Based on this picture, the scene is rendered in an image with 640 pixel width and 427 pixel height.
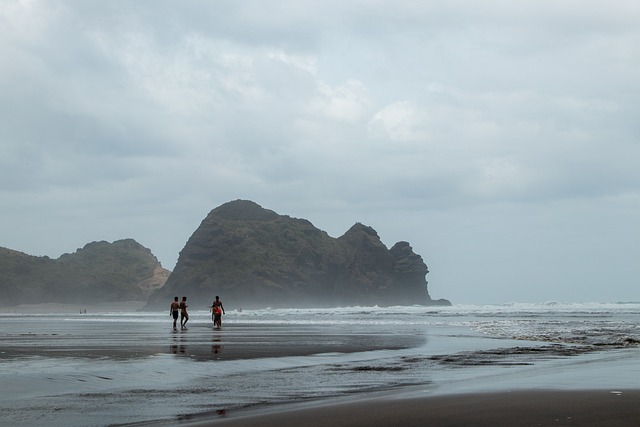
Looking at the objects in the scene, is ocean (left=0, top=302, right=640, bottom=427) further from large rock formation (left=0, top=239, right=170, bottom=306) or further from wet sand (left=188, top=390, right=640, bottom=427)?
large rock formation (left=0, top=239, right=170, bottom=306)

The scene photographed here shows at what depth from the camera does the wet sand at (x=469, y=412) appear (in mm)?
7684

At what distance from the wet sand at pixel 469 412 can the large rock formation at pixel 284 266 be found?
137 m

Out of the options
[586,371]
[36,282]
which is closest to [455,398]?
[586,371]

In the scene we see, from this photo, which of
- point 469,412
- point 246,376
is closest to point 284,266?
→ point 246,376

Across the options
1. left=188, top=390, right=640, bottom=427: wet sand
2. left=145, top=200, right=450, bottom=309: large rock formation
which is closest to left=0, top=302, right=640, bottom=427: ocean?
left=188, top=390, right=640, bottom=427: wet sand

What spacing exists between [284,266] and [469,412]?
152091 millimetres

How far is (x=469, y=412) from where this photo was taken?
326 inches

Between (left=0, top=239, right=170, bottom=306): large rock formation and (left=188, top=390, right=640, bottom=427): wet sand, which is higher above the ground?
(left=0, top=239, right=170, bottom=306): large rock formation

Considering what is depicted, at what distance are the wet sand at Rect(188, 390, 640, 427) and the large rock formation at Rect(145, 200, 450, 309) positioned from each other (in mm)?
137163

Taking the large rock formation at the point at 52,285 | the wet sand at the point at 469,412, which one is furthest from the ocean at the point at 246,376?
the large rock formation at the point at 52,285

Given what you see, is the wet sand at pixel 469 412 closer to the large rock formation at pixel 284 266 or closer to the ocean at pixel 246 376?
the ocean at pixel 246 376

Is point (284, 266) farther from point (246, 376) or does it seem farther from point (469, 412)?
point (469, 412)

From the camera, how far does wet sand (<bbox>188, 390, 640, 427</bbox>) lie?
7684 mm

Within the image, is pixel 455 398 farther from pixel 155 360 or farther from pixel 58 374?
pixel 155 360
